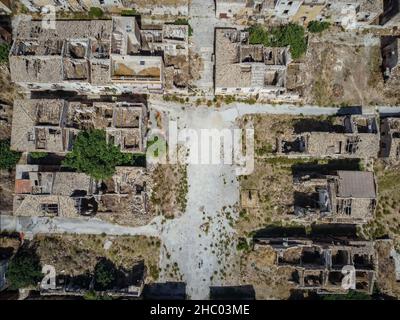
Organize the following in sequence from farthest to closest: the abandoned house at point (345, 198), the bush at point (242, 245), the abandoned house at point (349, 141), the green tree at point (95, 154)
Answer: the bush at point (242, 245) < the abandoned house at point (349, 141) < the green tree at point (95, 154) < the abandoned house at point (345, 198)

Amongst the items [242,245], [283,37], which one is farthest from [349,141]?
[242,245]

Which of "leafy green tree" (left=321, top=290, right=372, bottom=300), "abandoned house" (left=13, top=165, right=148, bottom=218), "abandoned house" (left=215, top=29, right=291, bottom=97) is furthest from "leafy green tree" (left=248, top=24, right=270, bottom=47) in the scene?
"leafy green tree" (left=321, top=290, right=372, bottom=300)

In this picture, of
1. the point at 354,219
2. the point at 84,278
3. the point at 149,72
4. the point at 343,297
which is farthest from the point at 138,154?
the point at 343,297

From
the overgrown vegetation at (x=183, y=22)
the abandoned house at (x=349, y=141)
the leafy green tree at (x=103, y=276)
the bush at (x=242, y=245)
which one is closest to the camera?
the abandoned house at (x=349, y=141)

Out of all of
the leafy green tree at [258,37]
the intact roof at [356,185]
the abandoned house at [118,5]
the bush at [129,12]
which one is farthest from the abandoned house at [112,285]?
the abandoned house at [118,5]

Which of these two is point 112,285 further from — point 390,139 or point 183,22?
point 390,139

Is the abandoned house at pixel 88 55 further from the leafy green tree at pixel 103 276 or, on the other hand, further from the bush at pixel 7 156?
the leafy green tree at pixel 103 276

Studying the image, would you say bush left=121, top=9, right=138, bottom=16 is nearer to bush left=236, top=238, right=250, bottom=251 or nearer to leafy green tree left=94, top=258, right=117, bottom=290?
leafy green tree left=94, top=258, right=117, bottom=290
